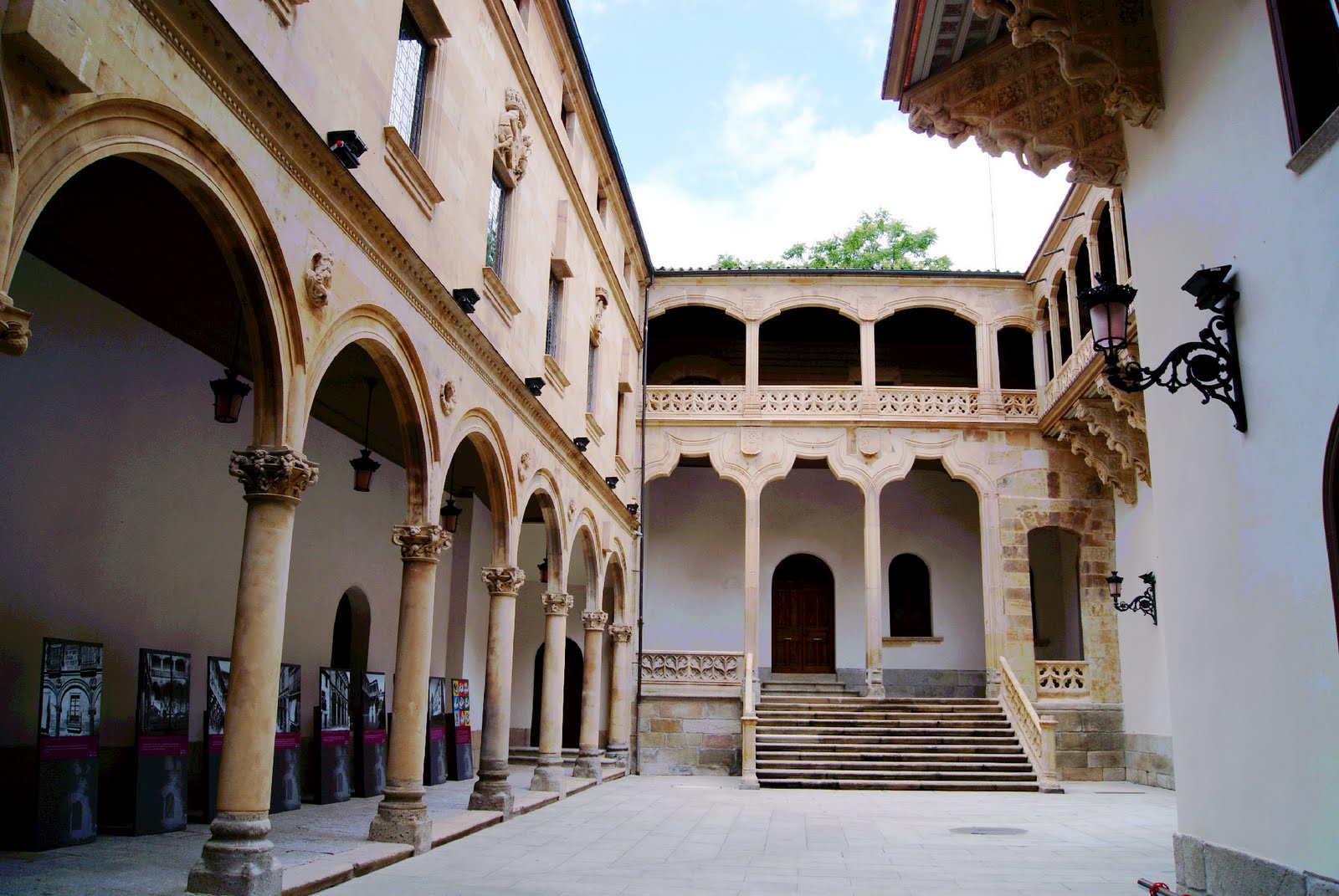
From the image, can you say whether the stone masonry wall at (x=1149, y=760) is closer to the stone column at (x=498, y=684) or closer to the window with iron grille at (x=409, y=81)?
the stone column at (x=498, y=684)

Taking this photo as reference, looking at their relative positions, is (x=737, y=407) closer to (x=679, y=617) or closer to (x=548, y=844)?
(x=679, y=617)

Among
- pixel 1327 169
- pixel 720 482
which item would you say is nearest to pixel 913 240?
pixel 720 482

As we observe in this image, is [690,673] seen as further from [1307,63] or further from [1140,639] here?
[1307,63]

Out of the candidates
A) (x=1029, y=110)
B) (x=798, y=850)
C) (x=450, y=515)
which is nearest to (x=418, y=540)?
(x=798, y=850)

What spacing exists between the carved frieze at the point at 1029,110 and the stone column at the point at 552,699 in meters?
8.72

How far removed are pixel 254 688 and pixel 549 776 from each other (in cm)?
818

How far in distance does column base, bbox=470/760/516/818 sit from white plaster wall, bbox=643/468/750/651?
1199cm

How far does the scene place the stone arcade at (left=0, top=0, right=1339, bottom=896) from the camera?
18.1 ft

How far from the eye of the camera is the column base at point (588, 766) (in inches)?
663

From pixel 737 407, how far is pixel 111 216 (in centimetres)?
1538

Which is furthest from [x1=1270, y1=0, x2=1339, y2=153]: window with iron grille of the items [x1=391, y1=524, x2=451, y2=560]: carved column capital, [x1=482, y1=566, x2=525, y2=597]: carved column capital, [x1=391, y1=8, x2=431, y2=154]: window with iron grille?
[x1=482, y1=566, x2=525, y2=597]: carved column capital

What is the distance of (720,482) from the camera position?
81.4 feet

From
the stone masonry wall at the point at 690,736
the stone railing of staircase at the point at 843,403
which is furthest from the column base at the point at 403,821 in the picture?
the stone railing of staircase at the point at 843,403

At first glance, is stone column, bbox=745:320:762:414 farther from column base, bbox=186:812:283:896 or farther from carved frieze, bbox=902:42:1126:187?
column base, bbox=186:812:283:896
